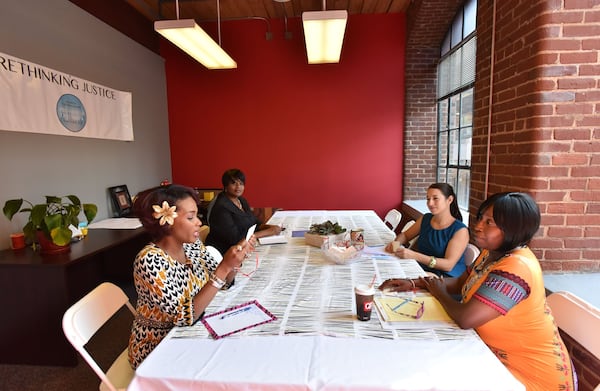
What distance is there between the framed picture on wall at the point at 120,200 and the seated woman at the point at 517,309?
353 centimetres

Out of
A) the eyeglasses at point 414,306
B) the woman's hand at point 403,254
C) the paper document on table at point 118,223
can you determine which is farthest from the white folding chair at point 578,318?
the paper document on table at point 118,223

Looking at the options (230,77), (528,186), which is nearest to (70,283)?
(528,186)

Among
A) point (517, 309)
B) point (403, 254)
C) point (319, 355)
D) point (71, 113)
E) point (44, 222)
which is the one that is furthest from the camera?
point (71, 113)

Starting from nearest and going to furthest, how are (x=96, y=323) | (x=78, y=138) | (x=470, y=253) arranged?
(x=96, y=323)
(x=470, y=253)
(x=78, y=138)

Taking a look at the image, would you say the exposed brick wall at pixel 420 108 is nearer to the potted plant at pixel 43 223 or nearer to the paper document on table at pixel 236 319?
the paper document on table at pixel 236 319

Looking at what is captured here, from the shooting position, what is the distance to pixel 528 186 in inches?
73.0

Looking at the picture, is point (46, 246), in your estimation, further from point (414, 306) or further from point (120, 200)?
point (414, 306)

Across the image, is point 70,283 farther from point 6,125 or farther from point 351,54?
point 351,54

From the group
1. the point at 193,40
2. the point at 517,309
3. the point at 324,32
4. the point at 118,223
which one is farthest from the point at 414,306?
the point at 118,223

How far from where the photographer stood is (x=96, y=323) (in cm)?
140

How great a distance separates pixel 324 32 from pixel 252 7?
6.97ft

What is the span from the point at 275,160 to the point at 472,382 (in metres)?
4.05

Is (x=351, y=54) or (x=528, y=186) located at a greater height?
(x=351, y=54)

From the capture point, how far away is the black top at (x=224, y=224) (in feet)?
9.03
